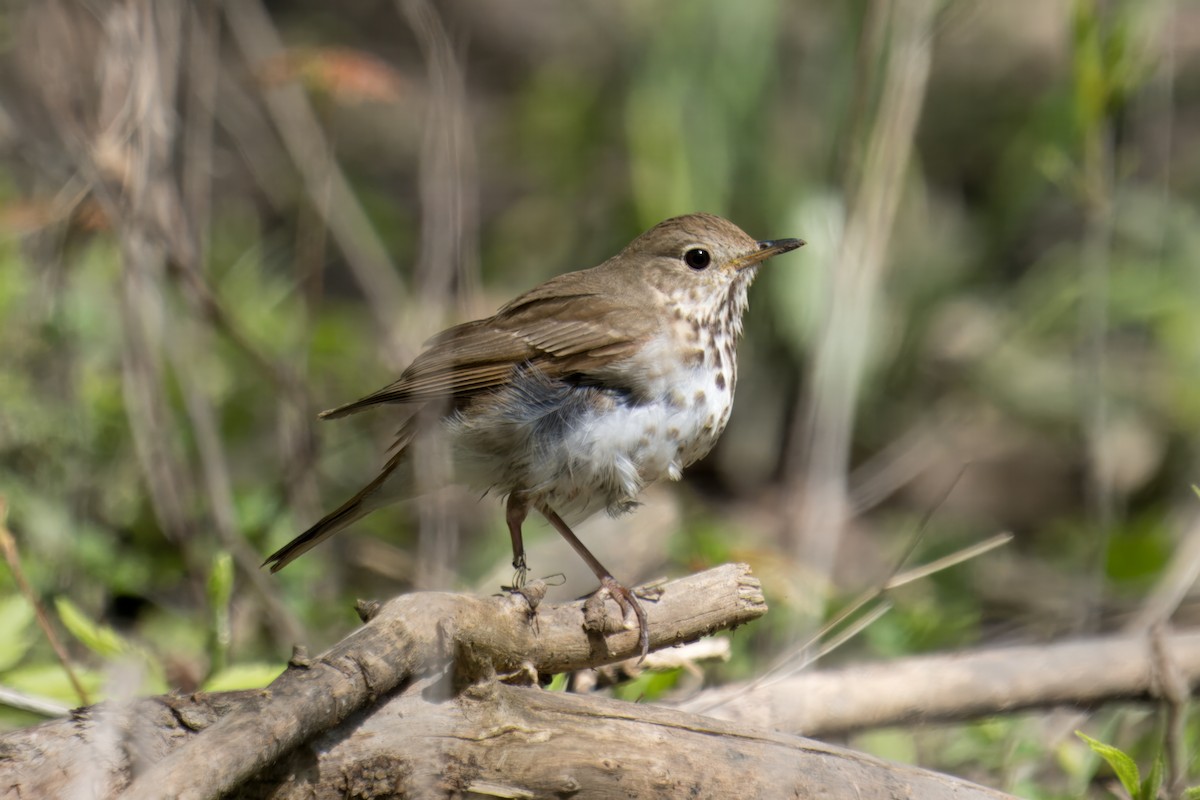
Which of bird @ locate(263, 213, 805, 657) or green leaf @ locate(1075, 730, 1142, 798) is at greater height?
bird @ locate(263, 213, 805, 657)

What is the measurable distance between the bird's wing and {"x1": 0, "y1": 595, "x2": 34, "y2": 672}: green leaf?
0.80 meters

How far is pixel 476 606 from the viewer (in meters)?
2.35

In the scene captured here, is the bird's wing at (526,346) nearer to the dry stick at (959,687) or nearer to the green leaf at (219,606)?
the green leaf at (219,606)

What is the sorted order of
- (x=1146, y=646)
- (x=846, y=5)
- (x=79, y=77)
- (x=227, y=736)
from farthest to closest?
(x=846, y=5) < (x=79, y=77) < (x=1146, y=646) < (x=227, y=736)

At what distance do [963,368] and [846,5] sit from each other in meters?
1.75

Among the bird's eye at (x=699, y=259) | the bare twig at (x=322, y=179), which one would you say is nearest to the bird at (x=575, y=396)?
the bird's eye at (x=699, y=259)

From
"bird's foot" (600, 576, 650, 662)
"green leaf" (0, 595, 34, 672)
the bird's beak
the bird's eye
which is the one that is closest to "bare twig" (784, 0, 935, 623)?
the bird's beak

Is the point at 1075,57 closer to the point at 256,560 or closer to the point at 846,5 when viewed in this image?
the point at 846,5

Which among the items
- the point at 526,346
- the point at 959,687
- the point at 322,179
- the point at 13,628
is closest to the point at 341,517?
the point at 526,346

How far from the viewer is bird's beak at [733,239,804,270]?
3422mm

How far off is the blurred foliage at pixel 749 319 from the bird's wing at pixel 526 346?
240mm

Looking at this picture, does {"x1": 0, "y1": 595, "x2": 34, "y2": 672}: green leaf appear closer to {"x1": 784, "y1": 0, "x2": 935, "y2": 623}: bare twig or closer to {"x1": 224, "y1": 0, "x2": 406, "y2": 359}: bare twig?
{"x1": 224, "y1": 0, "x2": 406, "y2": 359}: bare twig

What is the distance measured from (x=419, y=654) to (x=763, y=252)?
1.65 metres

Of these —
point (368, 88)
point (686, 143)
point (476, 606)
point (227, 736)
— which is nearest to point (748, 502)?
point (686, 143)
